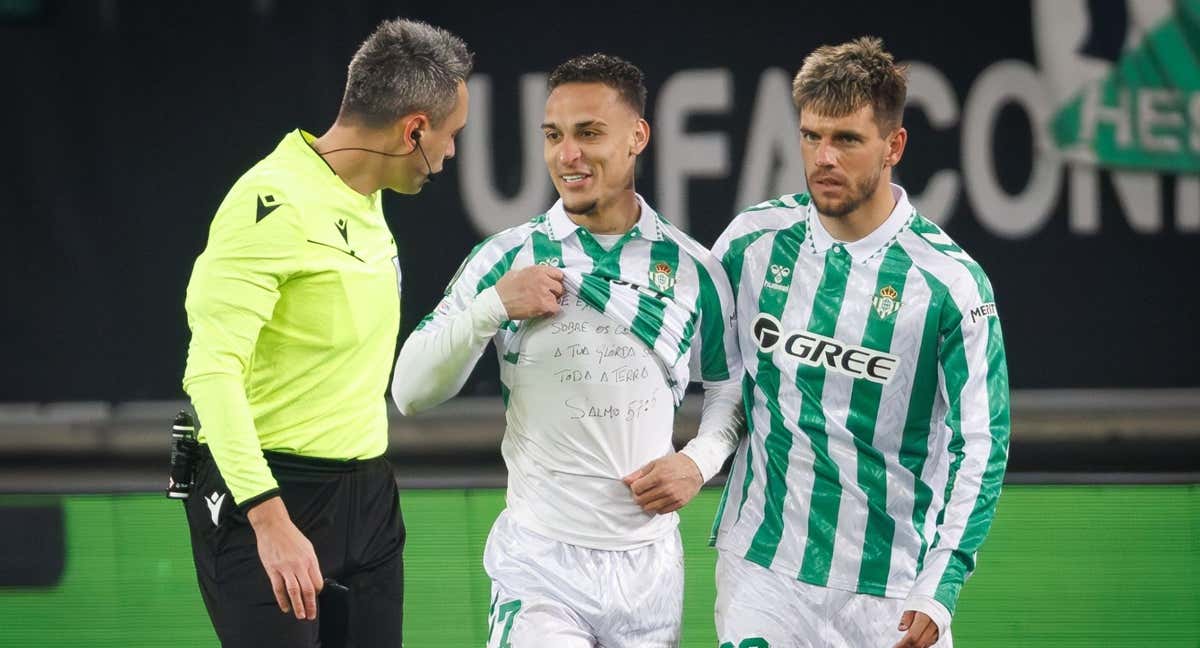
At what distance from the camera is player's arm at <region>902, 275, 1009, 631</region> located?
2.56m

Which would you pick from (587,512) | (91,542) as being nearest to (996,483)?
(587,512)

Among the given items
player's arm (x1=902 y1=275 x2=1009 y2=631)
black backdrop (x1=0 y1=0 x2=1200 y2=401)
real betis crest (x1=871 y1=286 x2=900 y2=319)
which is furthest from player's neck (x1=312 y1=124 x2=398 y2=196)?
black backdrop (x1=0 y1=0 x2=1200 y2=401)

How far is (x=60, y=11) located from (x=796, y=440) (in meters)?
3.53

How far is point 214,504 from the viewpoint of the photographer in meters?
2.57

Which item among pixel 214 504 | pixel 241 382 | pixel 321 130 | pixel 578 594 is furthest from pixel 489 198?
pixel 241 382

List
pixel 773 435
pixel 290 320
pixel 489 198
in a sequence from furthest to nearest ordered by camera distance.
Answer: pixel 489 198 → pixel 773 435 → pixel 290 320

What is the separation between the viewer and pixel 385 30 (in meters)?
2.74

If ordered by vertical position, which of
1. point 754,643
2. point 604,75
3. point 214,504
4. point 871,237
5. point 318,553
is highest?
point 604,75

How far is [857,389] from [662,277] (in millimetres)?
431

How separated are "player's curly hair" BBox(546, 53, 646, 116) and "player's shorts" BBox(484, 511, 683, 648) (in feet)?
2.81

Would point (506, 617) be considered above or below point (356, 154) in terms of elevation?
below

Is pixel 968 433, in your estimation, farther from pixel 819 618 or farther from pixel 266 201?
pixel 266 201

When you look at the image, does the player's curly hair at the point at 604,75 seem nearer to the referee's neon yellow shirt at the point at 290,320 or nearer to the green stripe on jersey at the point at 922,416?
the referee's neon yellow shirt at the point at 290,320

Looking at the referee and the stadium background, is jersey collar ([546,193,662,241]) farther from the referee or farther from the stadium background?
the stadium background
